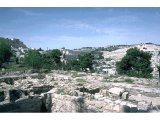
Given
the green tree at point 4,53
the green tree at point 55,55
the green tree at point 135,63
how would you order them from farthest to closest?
the green tree at point 4,53
the green tree at point 55,55
the green tree at point 135,63

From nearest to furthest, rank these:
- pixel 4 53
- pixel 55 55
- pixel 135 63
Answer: pixel 135 63
pixel 55 55
pixel 4 53

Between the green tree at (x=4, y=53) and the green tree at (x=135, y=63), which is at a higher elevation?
the green tree at (x=4, y=53)

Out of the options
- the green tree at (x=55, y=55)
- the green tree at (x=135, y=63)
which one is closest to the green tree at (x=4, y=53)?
the green tree at (x=55, y=55)

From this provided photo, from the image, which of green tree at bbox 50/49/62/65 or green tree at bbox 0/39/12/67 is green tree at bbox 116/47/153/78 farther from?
green tree at bbox 0/39/12/67

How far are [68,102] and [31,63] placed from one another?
30.7 metres

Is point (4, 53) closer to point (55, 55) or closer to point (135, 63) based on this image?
A: point (55, 55)

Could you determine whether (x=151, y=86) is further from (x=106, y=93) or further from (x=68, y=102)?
(x=68, y=102)

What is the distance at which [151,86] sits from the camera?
23875 mm

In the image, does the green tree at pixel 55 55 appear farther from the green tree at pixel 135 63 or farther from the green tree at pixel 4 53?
the green tree at pixel 135 63

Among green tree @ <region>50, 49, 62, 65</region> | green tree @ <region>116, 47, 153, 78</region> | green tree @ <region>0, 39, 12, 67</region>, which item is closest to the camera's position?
green tree @ <region>116, 47, 153, 78</region>

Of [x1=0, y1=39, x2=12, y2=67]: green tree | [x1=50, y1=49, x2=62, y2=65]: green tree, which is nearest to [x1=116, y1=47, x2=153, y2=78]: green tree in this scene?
[x1=50, y1=49, x2=62, y2=65]: green tree

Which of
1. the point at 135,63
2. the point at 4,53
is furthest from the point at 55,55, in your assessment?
the point at 135,63
